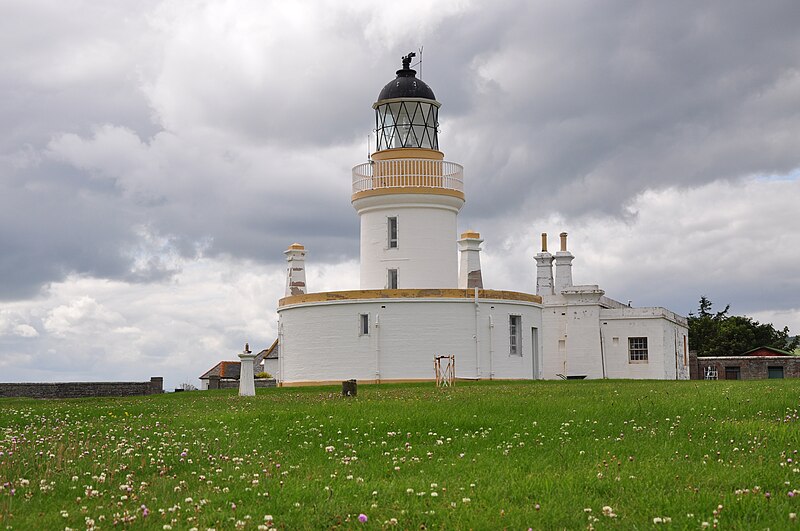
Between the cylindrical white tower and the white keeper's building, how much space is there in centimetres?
4

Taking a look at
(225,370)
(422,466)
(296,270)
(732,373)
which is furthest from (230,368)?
(422,466)

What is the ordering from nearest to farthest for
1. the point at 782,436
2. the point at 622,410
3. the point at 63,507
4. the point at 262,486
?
the point at 63,507 → the point at 262,486 → the point at 782,436 → the point at 622,410

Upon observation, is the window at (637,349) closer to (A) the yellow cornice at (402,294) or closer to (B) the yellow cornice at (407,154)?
(A) the yellow cornice at (402,294)

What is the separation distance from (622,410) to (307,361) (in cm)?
2327

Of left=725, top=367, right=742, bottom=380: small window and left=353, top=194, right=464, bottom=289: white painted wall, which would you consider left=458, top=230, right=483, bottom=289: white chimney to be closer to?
left=353, top=194, right=464, bottom=289: white painted wall

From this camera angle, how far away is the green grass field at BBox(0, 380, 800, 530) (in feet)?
34.7

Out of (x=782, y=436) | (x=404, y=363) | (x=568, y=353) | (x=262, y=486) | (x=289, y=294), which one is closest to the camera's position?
(x=262, y=486)

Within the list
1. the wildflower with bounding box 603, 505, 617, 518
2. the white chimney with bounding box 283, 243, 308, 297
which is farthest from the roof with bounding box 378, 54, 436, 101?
the wildflower with bounding box 603, 505, 617, 518

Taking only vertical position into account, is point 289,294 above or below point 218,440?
above

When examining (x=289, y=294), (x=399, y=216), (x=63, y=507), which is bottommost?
(x=63, y=507)

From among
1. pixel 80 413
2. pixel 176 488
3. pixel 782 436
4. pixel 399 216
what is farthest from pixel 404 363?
pixel 176 488

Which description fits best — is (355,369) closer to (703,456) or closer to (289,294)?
(289,294)

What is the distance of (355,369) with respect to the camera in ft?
130

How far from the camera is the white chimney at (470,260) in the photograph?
4409 cm
